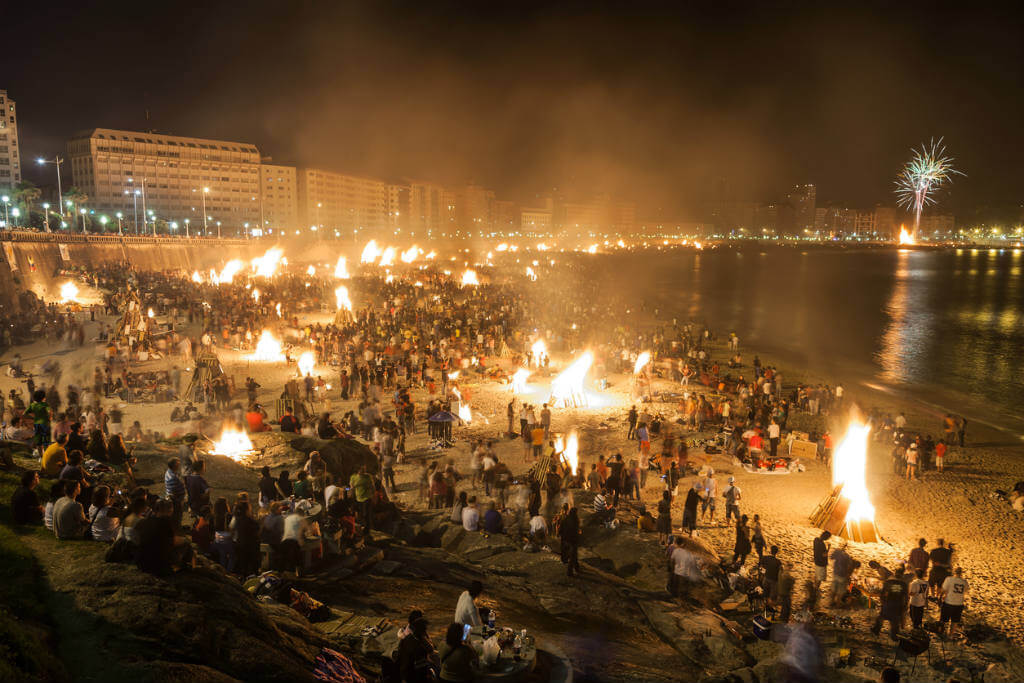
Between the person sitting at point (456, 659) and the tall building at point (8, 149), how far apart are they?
4998 inches

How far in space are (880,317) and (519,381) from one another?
176 ft

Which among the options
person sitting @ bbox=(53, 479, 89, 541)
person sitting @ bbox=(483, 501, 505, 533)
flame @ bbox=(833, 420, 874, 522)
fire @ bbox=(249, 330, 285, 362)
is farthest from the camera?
fire @ bbox=(249, 330, 285, 362)

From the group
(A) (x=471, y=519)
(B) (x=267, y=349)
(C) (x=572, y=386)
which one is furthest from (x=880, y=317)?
(A) (x=471, y=519)

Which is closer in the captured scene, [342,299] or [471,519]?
[471,519]

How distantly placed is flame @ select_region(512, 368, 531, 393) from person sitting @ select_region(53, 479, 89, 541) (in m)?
17.6

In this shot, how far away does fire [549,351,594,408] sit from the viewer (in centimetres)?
2303

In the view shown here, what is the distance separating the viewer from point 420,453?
17234 mm

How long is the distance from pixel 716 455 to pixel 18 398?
62.9ft

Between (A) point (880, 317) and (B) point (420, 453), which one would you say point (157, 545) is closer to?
(B) point (420, 453)

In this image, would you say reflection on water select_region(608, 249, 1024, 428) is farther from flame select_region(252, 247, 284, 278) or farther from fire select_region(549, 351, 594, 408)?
flame select_region(252, 247, 284, 278)

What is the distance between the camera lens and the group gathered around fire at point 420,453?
836 cm

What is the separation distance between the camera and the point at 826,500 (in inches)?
567

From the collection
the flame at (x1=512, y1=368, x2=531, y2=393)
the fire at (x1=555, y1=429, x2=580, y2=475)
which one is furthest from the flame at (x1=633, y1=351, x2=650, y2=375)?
the fire at (x1=555, y1=429, x2=580, y2=475)

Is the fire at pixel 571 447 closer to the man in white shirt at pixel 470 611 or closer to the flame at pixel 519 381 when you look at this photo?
the flame at pixel 519 381
